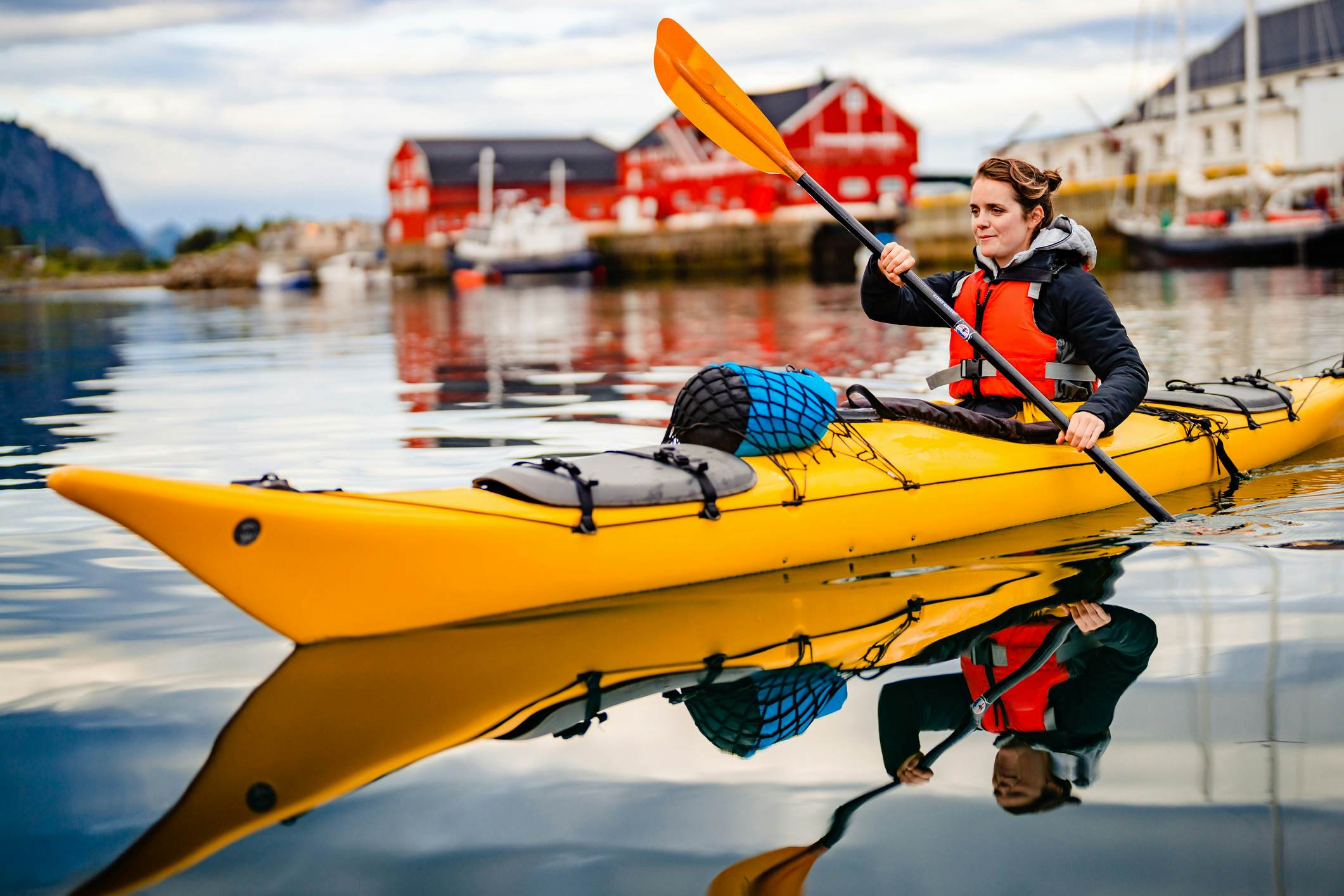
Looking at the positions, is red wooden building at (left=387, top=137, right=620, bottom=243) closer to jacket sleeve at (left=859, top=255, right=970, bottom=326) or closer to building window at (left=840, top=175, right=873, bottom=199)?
building window at (left=840, top=175, right=873, bottom=199)

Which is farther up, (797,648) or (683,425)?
(683,425)

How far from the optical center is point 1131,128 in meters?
41.0

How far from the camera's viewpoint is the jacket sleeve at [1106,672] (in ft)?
9.55

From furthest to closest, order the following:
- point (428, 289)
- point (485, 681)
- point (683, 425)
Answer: point (428, 289) < point (683, 425) < point (485, 681)

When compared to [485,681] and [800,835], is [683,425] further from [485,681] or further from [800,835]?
[800,835]

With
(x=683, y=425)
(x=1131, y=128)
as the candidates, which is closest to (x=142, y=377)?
(x=683, y=425)

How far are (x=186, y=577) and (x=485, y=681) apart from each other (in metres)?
1.64

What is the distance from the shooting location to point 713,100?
Result: 493cm

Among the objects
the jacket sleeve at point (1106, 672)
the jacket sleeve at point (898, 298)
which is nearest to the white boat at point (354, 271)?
the jacket sleeve at point (898, 298)

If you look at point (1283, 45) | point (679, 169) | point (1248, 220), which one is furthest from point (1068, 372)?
point (679, 169)

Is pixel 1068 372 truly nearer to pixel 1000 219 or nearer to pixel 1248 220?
pixel 1000 219

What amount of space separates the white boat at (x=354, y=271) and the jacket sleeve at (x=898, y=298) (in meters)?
47.4

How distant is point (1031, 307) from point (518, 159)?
49.9 m

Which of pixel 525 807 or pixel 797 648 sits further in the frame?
pixel 797 648
